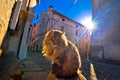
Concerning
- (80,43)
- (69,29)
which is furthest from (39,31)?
(80,43)

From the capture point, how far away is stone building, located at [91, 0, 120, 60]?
1041 centimetres

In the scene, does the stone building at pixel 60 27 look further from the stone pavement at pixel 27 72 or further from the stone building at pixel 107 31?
the stone pavement at pixel 27 72

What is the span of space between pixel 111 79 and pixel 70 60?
3.26 m

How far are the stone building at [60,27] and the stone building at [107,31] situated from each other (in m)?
10.6

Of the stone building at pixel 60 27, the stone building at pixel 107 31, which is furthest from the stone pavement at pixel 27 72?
the stone building at pixel 60 27

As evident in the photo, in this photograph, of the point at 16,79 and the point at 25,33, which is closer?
the point at 16,79

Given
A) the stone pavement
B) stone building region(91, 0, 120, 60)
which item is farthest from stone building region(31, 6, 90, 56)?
the stone pavement

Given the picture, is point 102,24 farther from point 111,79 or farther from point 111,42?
point 111,79

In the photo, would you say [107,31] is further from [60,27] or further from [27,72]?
[60,27]

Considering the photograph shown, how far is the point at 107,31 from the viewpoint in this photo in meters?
11.1

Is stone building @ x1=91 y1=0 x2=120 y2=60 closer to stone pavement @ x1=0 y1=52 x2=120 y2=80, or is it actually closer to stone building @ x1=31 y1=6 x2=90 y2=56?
stone pavement @ x1=0 y1=52 x2=120 y2=80

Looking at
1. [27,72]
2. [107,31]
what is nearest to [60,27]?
[107,31]

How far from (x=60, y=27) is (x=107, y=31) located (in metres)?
12.6

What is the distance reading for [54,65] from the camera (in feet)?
6.13
